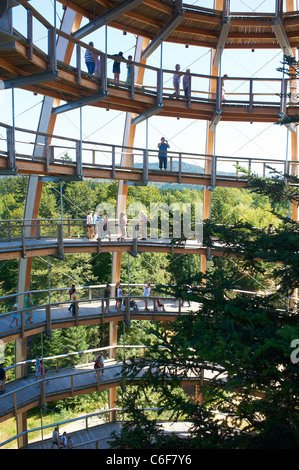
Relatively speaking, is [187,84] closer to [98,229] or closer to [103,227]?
[103,227]

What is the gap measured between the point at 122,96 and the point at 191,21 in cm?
444

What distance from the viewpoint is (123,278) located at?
28.0 meters

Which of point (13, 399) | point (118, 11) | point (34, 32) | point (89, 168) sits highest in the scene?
point (118, 11)

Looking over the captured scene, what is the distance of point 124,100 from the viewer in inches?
579

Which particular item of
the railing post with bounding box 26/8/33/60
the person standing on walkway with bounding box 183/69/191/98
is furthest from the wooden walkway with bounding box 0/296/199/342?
the person standing on walkway with bounding box 183/69/191/98

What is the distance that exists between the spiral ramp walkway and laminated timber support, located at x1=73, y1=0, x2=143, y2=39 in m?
0.03

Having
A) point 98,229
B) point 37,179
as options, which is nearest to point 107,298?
point 98,229

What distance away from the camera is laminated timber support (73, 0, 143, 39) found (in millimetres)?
13078

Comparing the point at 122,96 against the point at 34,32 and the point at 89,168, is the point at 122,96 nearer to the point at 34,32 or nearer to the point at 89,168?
the point at 89,168

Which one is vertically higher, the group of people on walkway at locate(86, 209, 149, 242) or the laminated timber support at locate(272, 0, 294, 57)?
the laminated timber support at locate(272, 0, 294, 57)

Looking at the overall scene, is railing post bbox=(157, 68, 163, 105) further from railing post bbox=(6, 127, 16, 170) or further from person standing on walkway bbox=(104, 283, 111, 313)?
person standing on walkway bbox=(104, 283, 111, 313)

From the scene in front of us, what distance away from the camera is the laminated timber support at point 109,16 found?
1308cm

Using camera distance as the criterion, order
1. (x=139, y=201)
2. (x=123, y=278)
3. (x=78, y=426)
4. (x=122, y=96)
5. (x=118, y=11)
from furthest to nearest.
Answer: (x=139, y=201) → (x=123, y=278) → (x=78, y=426) → (x=122, y=96) → (x=118, y=11)

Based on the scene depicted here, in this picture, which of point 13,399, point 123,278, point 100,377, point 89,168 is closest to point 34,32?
point 89,168
